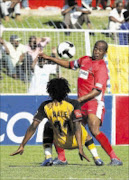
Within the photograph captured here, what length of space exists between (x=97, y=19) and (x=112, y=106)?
743cm

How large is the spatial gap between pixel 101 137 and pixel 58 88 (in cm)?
174

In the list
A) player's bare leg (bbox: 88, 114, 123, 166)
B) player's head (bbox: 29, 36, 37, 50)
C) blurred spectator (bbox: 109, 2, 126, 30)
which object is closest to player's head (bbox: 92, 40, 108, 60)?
player's bare leg (bbox: 88, 114, 123, 166)

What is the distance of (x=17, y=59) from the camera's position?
13656mm

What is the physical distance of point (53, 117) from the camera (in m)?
9.03

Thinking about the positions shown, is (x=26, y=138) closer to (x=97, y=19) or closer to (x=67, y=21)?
(x=67, y=21)

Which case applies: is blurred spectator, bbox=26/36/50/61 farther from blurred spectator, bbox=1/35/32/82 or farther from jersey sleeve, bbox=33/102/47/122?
jersey sleeve, bbox=33/102/47/122

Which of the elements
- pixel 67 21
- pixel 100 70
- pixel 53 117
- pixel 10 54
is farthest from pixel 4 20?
pixel 53 117

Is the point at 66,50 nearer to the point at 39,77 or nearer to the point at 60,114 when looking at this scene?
the point at 39,77

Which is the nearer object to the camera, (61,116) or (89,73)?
(61,116)

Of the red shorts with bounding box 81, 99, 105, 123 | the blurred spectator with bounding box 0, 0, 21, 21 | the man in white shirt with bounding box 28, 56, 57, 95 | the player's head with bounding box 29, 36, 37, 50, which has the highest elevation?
the blurred spectator with bounding box 0, 0, 21, 21

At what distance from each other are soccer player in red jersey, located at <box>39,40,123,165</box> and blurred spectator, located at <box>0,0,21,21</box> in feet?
27.5

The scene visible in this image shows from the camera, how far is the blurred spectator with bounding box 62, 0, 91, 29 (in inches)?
693

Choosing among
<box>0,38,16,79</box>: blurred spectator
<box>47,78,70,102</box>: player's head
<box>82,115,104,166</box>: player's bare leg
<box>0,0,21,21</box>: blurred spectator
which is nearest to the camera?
<box>47,78,70,102</box>: player's head

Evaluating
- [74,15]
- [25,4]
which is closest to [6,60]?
[74,15]
